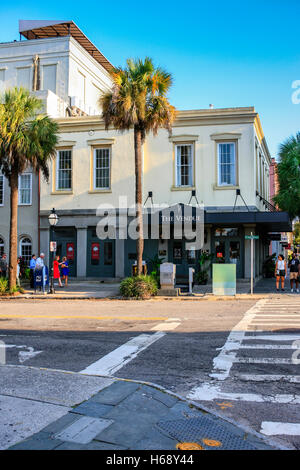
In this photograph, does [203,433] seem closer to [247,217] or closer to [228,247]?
[247,217]

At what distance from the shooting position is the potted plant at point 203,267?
2419cm

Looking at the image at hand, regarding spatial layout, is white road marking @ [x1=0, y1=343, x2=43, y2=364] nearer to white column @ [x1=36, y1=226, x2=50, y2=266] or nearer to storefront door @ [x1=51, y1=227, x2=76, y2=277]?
storefront door @ [x1=51, y1=227, x2=76, y2=277]

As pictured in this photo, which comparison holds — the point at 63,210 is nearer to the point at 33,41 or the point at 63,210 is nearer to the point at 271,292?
the point at 271,292

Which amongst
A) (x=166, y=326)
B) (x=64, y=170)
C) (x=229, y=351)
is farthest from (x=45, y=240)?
(x=229, y=351)

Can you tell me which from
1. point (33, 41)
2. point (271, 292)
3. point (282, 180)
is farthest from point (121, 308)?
point (33, 41)

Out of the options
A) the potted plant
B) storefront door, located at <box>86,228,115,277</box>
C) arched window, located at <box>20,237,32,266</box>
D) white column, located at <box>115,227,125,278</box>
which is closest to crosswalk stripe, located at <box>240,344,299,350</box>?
the potted plant

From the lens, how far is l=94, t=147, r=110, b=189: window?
27.0 meters

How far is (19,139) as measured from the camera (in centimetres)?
2027

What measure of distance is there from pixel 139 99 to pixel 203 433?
16541 millimetres

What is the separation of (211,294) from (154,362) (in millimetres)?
12573

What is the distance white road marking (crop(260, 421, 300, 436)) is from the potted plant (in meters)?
19.0

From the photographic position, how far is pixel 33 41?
3450cm
